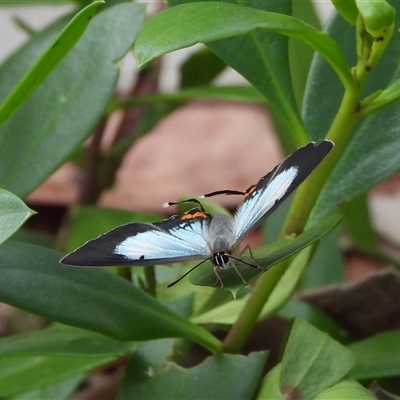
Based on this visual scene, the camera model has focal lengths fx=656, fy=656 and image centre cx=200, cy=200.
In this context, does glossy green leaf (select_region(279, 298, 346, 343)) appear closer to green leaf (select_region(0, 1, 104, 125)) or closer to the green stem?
the green stem

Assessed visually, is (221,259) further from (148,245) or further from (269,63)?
(269,63)

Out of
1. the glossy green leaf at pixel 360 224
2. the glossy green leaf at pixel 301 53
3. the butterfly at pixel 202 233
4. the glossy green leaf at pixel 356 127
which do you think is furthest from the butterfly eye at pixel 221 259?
the glossy green leaf at pixel 360 224

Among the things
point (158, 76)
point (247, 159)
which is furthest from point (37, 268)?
point (247, 159)

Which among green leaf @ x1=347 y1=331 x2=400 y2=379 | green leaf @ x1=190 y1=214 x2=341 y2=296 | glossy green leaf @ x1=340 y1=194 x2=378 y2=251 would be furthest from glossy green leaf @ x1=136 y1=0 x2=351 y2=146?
glossy green leaf @ x1=340 y1=194 x2=378 y2=251

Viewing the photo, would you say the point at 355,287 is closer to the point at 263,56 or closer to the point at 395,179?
the point at 263,56

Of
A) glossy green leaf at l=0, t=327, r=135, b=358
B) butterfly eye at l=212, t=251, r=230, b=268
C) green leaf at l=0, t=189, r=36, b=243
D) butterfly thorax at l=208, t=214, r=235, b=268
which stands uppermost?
green leaf at l=0, t=189, r=36, b=243

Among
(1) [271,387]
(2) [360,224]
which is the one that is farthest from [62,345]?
(2) [360,224]
